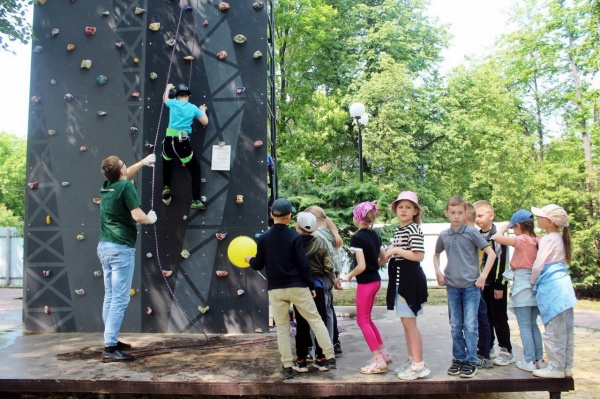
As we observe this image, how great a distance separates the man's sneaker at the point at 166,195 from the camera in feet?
19.1

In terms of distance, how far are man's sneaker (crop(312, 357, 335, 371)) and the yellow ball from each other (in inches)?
57.0

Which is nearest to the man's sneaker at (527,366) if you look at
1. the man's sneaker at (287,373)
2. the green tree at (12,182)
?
the man's sneaker at (287,373)

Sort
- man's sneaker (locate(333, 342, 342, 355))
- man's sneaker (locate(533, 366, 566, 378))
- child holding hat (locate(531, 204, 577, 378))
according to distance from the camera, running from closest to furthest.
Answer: man's sneaker (locate(533, 366, 566, 378))
child holding hat (locate(531, 204, 577, 378))
man's sneaker (locate(333, 342, 342, 355))

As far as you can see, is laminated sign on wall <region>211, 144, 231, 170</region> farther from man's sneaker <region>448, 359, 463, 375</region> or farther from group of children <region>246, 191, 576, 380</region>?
man's sneaker <region>448, 359, 463, 375</region>

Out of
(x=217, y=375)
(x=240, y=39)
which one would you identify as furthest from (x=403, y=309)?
(x=240, y=39)

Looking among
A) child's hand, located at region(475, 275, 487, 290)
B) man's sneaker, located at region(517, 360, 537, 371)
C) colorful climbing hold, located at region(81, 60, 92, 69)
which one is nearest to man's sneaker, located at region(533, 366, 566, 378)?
man's sneaker, located at region(517, 360, 537, 371)

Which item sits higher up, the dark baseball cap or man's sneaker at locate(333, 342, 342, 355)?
the dark baseball cap

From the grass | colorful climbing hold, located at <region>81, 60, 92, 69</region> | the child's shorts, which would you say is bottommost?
the grass

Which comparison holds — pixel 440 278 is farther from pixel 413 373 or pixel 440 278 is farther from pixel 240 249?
pixel 240 249

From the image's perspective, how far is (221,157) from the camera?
19.5ft

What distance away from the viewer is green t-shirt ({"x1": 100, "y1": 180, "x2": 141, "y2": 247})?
4.56 m

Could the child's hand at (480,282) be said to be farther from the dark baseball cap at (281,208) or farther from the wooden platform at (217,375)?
the dark baseball cap at (281,208)

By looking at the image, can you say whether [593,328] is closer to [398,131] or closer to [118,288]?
[118,288]

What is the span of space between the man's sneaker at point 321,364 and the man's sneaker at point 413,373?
65 cm
